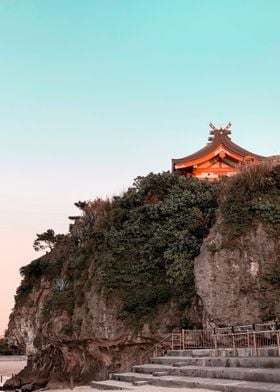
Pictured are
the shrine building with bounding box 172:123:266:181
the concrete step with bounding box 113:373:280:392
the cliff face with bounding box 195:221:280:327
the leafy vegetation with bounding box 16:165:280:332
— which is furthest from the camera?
the shrine building with bounding box 172:123:266:181

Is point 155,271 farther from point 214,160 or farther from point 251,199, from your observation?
point 214,160

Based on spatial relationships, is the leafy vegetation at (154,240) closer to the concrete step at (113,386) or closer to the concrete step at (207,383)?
the concrete step at (113,386)

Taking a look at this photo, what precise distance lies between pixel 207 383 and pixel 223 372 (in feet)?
3.20

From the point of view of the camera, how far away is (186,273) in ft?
76.5

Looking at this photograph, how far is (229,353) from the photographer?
1695 cm

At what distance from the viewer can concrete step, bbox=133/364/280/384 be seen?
42.0 feet

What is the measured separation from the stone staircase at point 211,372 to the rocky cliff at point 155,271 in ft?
10.2

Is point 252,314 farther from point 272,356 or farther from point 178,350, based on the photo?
point 272,356

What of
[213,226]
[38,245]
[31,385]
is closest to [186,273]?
[213,226]

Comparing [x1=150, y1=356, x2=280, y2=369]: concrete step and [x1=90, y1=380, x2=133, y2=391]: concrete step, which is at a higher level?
[x1=150, y1=356, x2=280, y2=369]: concrete step

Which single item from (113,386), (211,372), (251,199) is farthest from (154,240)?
(211,372)

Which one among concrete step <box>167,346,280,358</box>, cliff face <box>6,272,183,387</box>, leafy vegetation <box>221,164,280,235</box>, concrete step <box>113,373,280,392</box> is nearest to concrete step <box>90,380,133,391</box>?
concrete step <box>113,373,280,392</box>

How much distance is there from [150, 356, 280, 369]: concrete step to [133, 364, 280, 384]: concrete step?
0.32 meters

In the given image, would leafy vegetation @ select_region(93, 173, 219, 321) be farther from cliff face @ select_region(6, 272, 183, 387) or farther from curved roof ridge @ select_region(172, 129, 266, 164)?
curved roof ridge @ select_region(172, 129, 266, 164)
